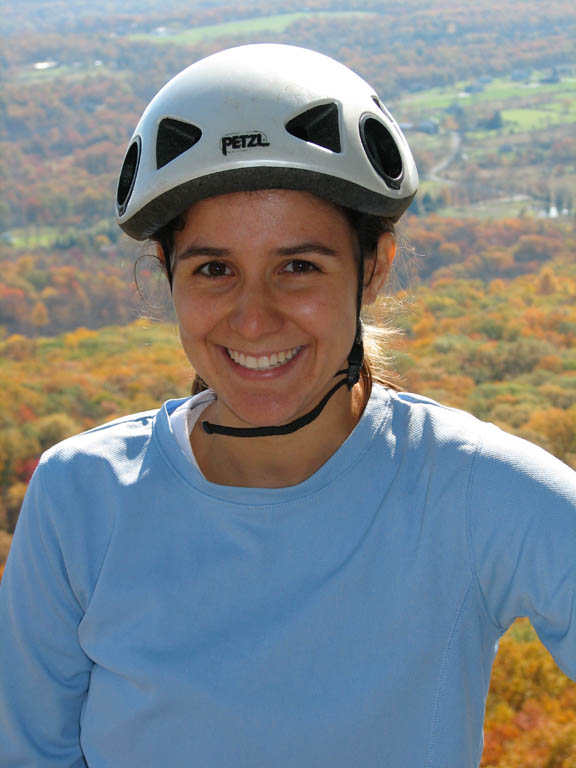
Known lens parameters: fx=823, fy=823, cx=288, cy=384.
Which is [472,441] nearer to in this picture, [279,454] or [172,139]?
[279,454]

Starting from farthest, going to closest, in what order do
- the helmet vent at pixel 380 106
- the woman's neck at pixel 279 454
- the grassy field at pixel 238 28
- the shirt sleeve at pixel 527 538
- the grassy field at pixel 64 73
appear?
the grassy field at pixel 64 73 → the grassy field at pixel 238 28 → the helmet vent at pixel 380 106 → the woman's neck at pixel 279 454 → the shirt sleeve at pixel 527 538

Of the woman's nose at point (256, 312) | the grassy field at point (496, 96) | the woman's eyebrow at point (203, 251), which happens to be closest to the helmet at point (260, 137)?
the woman's eyebrow at point (203, 251)

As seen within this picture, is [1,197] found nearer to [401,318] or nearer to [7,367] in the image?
[7,367]

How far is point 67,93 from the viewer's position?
7425 cm

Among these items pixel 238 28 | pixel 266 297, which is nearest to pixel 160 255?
pixel 266 297

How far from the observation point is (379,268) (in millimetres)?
2066

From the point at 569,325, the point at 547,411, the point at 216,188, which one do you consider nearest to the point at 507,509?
the point at 216,188

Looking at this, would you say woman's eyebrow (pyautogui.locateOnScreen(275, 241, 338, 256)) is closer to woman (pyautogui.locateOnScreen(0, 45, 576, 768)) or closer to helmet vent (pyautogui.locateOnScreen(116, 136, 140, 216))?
woman (pyautogui.locateOnScreen(0, 45, 576, 768))

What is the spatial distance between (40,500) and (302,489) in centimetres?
57

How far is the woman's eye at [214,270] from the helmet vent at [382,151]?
0.52m

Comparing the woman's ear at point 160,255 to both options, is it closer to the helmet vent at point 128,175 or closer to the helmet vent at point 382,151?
the helmet vent at point 128,175

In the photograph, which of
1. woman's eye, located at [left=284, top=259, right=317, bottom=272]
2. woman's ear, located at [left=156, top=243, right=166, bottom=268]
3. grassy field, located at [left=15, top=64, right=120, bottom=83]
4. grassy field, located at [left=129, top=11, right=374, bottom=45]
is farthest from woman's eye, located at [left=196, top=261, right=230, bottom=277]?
grassy field, located at [left=15, top=64, right=120, bottom=83]

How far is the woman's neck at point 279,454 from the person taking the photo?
1.94m

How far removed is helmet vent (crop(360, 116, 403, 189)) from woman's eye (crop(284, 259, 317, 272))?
425 millimetres
